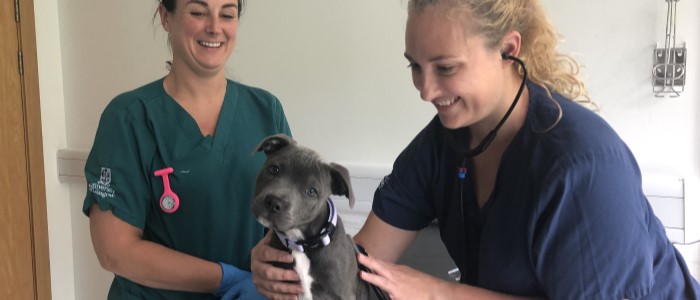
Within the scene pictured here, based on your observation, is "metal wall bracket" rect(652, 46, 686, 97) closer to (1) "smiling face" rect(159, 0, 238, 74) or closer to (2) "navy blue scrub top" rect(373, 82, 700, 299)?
(2) "navy blue scrub top" rect(373, 82, 700, 299)

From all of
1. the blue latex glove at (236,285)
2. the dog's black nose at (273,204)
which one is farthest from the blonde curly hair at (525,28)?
the blue latex glove at (236,285)

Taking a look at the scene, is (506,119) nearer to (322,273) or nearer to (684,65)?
(322,273)

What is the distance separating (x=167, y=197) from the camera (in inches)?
50.1

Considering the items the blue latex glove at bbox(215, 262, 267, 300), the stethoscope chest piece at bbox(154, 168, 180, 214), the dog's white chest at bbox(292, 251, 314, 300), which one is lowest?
the blue latex glove at bbox(215, 262, 267, 300)

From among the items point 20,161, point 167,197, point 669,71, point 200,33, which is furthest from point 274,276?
point 20,161

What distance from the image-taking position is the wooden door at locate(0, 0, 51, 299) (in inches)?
88.6

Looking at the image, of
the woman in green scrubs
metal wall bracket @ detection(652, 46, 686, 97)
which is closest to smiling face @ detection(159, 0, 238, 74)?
the woman in green scrubs

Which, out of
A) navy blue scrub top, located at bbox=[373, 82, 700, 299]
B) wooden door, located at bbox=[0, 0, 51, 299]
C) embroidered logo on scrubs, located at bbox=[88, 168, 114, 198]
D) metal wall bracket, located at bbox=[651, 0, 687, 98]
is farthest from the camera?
wooden door, located at bbox=[0, 0, 51, 299]

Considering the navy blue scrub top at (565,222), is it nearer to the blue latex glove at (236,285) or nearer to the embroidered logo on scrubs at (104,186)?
the blue latex glove at (236,285)

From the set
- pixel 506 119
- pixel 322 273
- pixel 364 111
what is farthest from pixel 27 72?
pixel 506 119

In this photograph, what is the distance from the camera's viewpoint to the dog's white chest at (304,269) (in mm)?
1057

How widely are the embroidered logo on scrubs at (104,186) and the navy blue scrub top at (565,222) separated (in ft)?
2.39

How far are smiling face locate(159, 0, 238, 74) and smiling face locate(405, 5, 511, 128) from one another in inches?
18.9

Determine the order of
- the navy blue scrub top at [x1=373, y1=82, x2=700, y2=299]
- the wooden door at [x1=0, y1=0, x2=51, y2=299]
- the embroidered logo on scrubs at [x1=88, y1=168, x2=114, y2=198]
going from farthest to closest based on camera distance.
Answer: the wooden door at [x1=0, y1=0, x2=51, y2=299] < the embroidered logo on scrubs at [x1=88, y1=168, x2=114, y2=198] < the navy blue scrub top at [x1=373, y1=82, x2=700, y2=299]
